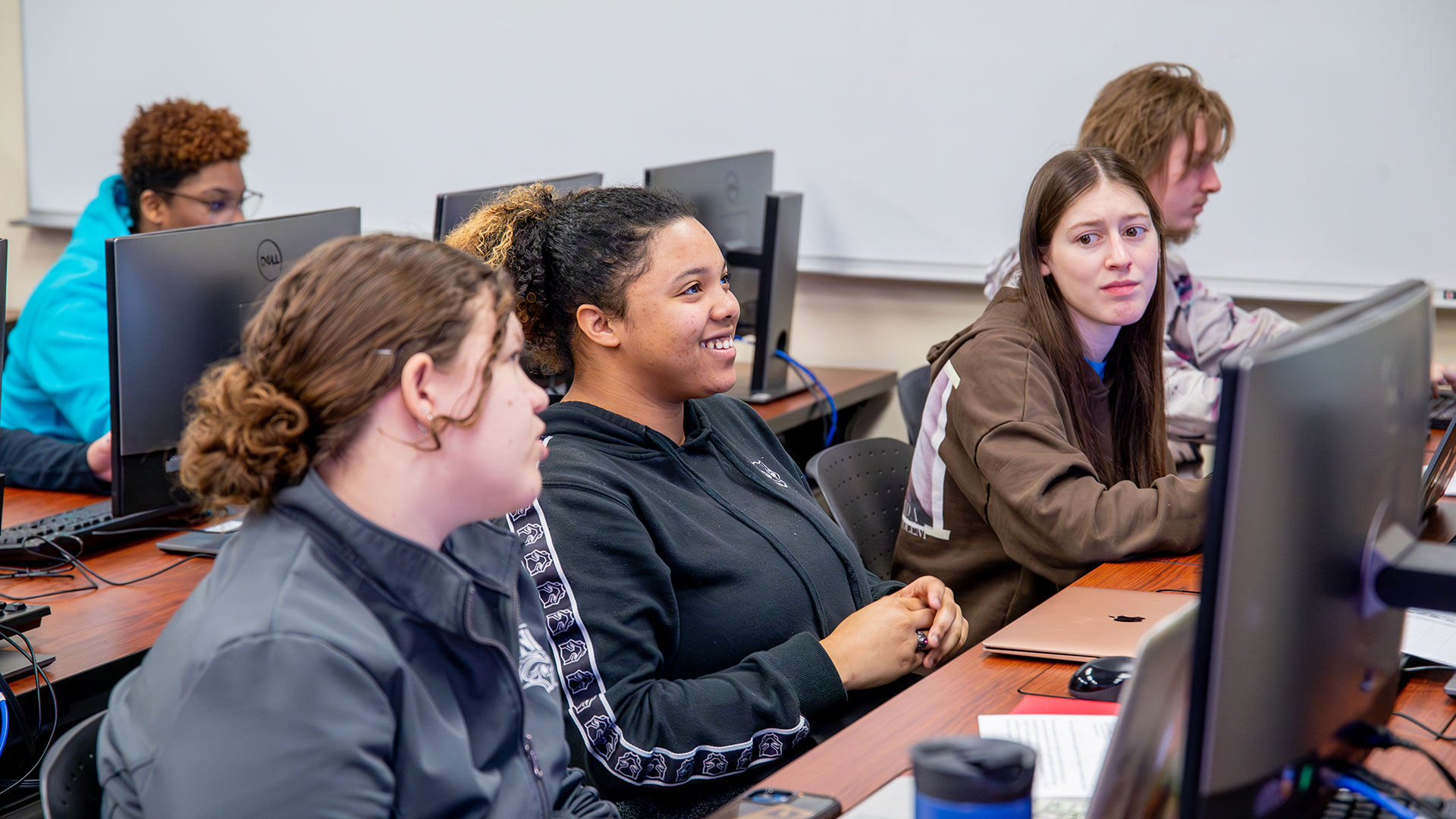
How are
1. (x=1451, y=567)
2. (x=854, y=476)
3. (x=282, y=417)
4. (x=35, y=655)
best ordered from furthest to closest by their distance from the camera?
(x=854, y=476) → (x=35, y=655) → (x=282, y=417) → (x=1451, y=567)

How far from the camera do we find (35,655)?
150cm

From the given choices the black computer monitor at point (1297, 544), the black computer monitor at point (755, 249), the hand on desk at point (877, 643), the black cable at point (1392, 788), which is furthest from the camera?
the black computer monitor at point (755, 249)

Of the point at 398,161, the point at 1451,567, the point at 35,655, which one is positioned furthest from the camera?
the point at 398,161

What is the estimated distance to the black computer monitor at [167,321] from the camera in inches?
68.4

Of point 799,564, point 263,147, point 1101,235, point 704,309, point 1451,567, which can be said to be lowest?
point 799,564

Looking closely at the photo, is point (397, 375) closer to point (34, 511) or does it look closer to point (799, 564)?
point (799, 564)

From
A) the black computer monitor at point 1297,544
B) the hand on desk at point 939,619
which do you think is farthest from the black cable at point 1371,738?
the hand on desk at point 939,619

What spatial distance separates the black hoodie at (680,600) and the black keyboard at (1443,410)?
139 centimetres

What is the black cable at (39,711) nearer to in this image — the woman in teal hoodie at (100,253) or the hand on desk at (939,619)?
the woman in teal hoodie at (100,253)

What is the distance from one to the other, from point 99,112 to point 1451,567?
169 inches

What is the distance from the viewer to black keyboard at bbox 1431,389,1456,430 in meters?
2.41

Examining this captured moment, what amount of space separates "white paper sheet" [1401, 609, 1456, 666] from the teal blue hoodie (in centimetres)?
204

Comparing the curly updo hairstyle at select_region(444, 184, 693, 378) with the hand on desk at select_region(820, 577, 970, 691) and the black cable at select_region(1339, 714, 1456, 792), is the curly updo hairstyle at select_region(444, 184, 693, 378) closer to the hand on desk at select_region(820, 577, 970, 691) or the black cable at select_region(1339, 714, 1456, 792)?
the hand on desk at select_region(820, 577, 970, 691)

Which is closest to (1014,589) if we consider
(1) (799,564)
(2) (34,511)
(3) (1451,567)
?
(1) (799,564)
